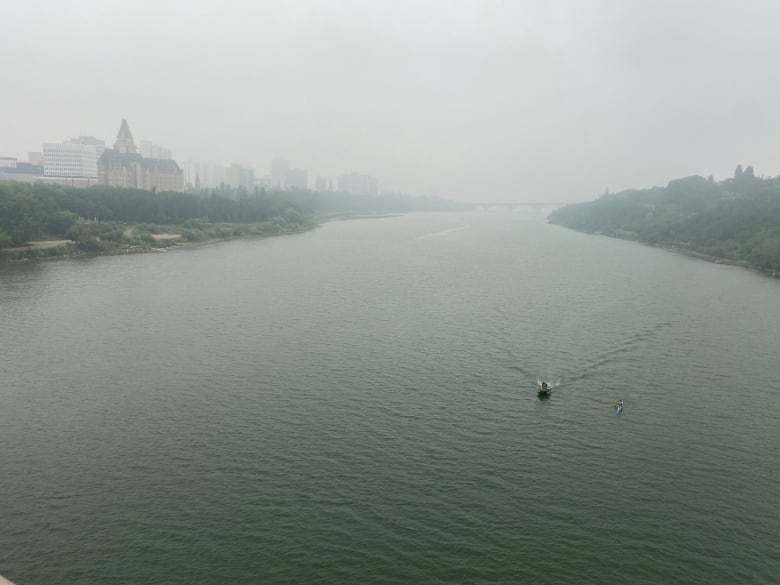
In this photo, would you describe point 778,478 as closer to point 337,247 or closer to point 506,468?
point 506,468

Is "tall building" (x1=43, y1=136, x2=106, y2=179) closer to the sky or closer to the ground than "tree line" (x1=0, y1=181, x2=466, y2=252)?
closer to the sky

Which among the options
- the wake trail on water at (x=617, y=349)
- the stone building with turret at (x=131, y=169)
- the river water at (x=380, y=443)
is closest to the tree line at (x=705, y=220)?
the river water at (x=380, y=443)

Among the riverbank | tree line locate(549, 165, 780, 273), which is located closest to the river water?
the riverbank

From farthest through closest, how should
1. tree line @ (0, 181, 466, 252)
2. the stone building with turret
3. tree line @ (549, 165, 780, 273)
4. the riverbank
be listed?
the stone building with turret → tree line @ (549, 165, 780, 273) → tree line @ (0, 181, 466, 252) → the riverbank

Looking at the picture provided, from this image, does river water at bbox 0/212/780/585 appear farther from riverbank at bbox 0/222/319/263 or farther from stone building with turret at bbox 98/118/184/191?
stone building with turret at bbox 98/118/184/191

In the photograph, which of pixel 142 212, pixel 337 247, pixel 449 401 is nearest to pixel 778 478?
pixel 449 401

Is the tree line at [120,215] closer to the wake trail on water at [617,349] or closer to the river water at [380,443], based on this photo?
the river water at [380,443]

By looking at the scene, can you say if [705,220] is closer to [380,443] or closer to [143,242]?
[143,242]
